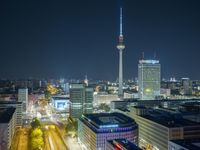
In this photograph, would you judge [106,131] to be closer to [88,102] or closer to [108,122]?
[108,122]

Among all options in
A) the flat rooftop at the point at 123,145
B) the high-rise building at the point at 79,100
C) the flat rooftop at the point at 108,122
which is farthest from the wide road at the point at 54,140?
the flat rooftop at the point at 123,145

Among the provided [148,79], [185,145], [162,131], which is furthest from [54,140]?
[148,79]

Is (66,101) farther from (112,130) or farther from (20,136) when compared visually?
(112,130)

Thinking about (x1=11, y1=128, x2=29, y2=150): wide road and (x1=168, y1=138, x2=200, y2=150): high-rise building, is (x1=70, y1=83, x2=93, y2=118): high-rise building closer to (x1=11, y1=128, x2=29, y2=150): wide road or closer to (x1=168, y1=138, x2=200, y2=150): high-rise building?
(x1=11, y1=128, x2=29, y2=150): wide road

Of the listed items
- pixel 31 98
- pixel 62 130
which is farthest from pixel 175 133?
pixel 31 98

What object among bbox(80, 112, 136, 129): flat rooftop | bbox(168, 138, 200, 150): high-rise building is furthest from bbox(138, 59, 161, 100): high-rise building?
bbox(168, 138, 200, 150): high-rise building
